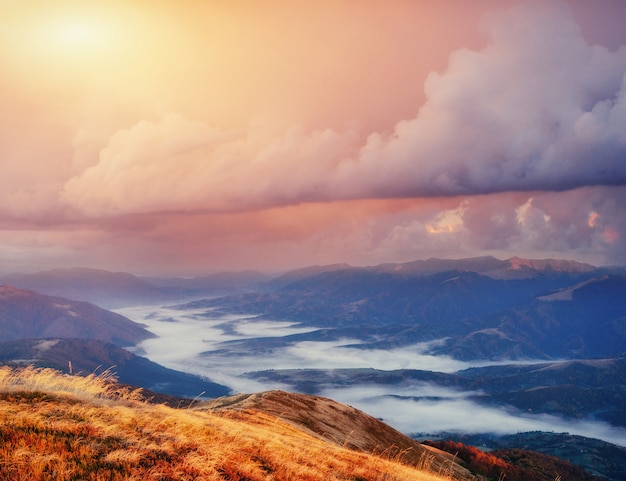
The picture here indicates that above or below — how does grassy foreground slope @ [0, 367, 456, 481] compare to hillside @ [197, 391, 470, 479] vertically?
above

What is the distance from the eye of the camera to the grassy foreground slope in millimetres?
12703

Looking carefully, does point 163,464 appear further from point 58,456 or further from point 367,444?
point 367,444

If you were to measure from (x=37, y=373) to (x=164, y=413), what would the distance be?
8.02 metres

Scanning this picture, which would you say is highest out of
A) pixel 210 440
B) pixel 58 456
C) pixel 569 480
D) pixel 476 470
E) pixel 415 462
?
pixel 58 456

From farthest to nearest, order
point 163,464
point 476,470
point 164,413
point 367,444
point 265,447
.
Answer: point 476,470, point 367,444, point 164,413, point 265,447, point 163,464

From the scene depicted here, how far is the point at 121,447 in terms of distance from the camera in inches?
576

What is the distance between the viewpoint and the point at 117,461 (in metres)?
13.4

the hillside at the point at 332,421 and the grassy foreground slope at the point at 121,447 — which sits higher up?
the grassy foreground slope at the point at 121,447

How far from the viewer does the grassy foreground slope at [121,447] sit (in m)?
12.7

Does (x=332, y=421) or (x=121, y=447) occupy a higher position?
(x=121, y=447)

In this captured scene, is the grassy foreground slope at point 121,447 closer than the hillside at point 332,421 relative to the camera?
Yes

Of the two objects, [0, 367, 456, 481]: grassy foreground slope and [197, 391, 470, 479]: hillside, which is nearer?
[0, 367, 456, 481]: grassy foreground slope

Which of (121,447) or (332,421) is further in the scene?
(332,421)

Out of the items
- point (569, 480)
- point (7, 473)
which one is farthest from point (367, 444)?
point (569, 480)
